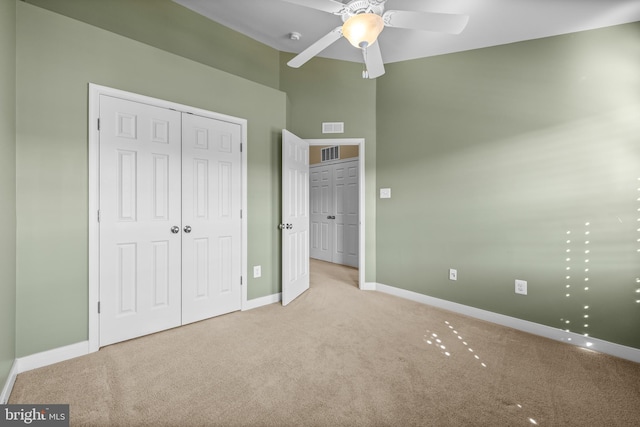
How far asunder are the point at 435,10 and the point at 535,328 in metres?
3.00

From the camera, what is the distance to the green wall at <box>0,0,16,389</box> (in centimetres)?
161

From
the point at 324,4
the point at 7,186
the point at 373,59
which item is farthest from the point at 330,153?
the point at 7,186

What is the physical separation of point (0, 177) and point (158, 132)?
1075 mm

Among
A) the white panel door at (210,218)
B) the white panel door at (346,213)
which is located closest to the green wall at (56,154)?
the white panel door at (210,218)

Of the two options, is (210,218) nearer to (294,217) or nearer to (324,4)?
(294,217)

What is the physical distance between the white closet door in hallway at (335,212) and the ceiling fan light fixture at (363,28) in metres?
3.70

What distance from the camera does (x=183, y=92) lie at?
261cm

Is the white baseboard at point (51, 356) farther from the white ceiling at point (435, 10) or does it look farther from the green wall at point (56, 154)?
the white ceiling at point (435, 10)

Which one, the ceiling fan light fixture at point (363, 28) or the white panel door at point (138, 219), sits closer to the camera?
the ceiling fan light fixture at point (363, 28)

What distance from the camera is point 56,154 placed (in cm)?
201

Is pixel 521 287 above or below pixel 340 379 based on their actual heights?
above

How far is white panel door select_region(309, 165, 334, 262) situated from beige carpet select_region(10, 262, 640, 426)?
10.6 feet

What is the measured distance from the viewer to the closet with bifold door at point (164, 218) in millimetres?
2238

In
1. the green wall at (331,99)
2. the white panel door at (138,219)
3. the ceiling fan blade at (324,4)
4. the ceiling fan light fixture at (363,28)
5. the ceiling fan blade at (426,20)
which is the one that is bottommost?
the white panel door at (138,219)
